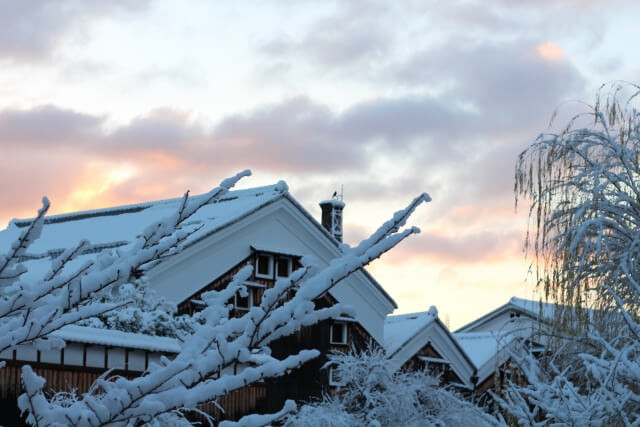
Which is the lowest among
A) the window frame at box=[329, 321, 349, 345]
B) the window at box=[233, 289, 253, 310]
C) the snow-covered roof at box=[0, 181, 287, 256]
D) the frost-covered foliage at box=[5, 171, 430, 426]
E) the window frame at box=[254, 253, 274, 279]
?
the frost-covered foliage at box=[5, 171, 430, 426]

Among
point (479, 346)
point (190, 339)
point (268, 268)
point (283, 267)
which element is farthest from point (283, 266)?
point (190, 339)

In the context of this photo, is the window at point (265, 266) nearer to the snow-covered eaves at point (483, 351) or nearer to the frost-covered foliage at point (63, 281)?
the snow-covered eaves at point (483, 351)

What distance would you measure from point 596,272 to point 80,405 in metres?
8.62

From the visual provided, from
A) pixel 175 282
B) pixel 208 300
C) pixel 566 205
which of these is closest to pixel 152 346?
pixel 566 205

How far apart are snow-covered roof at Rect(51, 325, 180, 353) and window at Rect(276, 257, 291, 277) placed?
11.2m

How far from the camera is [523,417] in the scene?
32.1 ft

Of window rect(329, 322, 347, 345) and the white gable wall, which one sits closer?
the white gable wall

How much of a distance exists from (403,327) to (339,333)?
2540 millimetres

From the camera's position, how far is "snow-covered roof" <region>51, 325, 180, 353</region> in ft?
44.1

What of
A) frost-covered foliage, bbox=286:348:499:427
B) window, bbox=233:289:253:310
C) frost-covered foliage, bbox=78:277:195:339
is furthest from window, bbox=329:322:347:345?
frost-covered foliage, bbox=78:277:195:339

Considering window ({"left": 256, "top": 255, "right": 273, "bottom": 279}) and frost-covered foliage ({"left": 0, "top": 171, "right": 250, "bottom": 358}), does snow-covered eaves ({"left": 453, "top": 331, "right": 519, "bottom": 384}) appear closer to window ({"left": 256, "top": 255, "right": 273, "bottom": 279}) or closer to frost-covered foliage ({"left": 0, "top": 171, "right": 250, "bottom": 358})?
window ({"left": 256, "top": 255, "right": 273, "bottom": 279})

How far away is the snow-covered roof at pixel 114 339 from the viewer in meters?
13.5

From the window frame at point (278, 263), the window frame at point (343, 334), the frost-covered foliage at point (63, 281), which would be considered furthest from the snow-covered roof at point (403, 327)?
the frost-covered foliage at point (63, 281)

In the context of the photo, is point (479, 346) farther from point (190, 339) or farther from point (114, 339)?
point (190, 339)
